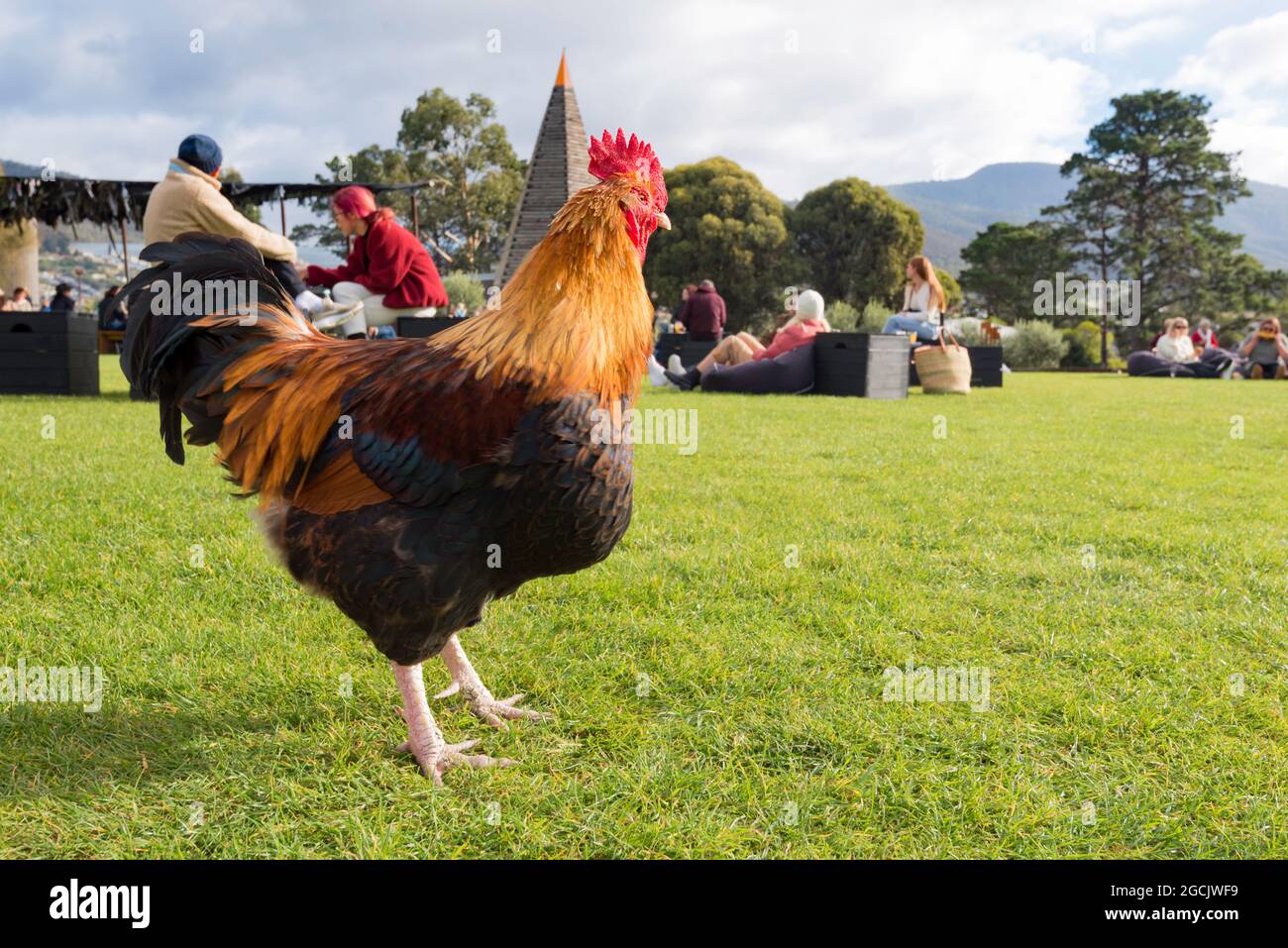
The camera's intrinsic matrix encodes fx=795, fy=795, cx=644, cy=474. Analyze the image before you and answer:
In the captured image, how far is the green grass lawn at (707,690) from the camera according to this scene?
2041mm

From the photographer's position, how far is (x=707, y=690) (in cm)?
277

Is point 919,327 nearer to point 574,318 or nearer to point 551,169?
point 574,318

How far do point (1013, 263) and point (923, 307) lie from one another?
122ft

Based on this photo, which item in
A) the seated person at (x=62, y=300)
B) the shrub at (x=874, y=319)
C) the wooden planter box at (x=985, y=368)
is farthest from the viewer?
the shrub at (x=874, y=319)

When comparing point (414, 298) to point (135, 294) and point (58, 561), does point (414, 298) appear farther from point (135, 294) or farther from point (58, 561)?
point (135, 294)

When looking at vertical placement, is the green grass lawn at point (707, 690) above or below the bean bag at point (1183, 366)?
below

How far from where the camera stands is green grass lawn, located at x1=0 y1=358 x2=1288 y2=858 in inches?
80.4

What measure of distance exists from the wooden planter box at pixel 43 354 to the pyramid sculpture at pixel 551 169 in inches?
854

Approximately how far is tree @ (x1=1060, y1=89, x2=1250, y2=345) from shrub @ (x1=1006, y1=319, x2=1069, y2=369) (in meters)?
17.1

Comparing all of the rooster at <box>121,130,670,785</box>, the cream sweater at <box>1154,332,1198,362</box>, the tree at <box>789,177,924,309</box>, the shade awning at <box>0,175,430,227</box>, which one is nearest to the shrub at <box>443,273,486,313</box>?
the shade awning at <box>0,175,430,227</box>

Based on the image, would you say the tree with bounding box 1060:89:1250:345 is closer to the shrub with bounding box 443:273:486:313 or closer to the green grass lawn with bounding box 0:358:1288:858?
the shrub with bounding box 443:273:486:313

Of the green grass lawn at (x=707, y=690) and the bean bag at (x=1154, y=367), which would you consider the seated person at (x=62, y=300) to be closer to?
the green grass lawn at (x=707, y=690)

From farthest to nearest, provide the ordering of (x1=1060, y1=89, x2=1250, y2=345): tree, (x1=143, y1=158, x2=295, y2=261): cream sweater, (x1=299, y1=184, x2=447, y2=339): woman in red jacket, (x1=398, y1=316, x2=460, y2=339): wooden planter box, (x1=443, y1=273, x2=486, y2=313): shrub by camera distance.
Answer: (x1=1060, y1=89, x2=1250, y2=345): tree, (x1=443, y1=273, x2=486, y2=313): shrub, (x1=398, y1=316, x2=460, y2=339): wooden planter box, (x1=299, y1=184, x2=447, y2=339): woman in red jacket, (x1=143, y1=158, x2=295, y2=261): cream sweater

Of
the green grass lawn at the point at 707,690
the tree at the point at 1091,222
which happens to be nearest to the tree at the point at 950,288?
the tree at the point at 1091,222
